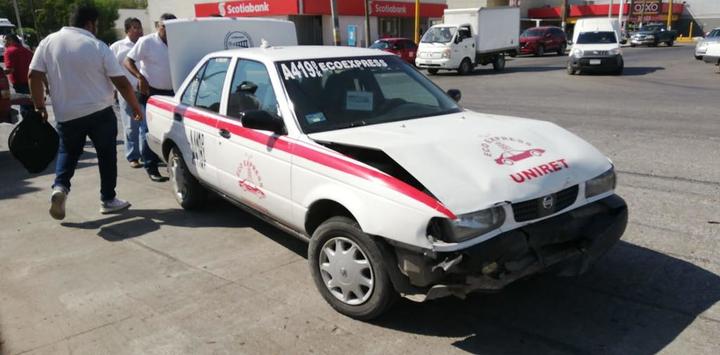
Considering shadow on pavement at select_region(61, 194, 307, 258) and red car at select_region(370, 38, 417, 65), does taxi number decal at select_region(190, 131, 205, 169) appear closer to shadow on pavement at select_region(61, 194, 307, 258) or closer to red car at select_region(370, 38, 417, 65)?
shadow on pavement at select_region(61, 194, 307, 258)

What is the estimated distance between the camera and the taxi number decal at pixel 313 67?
4.32m

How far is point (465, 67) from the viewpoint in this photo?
2303 cm

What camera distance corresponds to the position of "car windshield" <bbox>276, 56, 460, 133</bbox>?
4.11 metres

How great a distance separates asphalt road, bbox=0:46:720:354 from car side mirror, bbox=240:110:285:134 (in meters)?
1.09

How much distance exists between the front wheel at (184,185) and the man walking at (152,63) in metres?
1.45

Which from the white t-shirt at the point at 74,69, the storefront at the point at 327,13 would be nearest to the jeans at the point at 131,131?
the white t-shirt at the point at 74,69

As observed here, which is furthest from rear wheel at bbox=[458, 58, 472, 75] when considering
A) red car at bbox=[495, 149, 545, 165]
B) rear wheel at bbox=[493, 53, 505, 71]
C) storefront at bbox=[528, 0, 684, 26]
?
storefront at bbox=[528, 0, 684, 26]

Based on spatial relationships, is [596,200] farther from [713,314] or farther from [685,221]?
[685,221]

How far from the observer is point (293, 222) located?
13.0ft

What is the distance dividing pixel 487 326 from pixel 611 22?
21.6 meters

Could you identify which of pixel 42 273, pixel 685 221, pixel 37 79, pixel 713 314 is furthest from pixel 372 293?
pixel 37 79

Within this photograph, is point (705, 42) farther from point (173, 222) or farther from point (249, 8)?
point (249, 8)

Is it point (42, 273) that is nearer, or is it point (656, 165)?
point (42, 273)

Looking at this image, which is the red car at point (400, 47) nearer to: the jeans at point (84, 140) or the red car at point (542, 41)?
the red car at point (542, 41)
